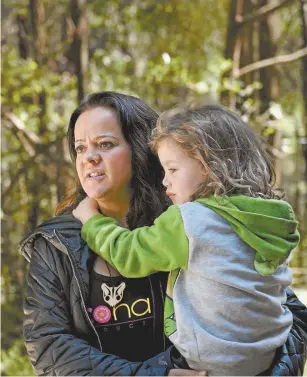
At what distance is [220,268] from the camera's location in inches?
57.8

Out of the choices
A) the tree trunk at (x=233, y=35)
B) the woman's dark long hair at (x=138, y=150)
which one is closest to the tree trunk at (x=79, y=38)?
the tree trunk at (x=233, y=35)

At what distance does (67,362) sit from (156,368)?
203mm

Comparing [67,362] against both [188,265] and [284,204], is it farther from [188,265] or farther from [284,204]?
[284,204]

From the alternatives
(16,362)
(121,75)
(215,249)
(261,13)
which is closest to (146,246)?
(215,249)

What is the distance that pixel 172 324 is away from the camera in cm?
154

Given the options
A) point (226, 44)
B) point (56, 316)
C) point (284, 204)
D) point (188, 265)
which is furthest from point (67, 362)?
point (226, 44)

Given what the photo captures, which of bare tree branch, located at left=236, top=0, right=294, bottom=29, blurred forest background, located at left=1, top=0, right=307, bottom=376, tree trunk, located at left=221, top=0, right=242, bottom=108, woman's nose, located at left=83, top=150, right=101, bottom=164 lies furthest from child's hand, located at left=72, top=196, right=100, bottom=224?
bare tree branch, located at left=236, top=0, right=294, bottom=29

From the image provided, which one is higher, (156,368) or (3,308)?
(156,368)

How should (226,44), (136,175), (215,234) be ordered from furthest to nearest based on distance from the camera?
(226,44), (136,175), (215,234)

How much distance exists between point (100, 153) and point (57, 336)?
0.45 meters

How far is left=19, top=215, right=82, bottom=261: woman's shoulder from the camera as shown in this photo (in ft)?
5.32

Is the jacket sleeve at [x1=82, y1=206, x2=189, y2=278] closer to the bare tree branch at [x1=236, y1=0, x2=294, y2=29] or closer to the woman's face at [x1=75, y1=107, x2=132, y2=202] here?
the woman's face at [x1=75, y1=107, x2=132, y2=202]

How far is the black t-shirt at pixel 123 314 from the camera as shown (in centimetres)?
161

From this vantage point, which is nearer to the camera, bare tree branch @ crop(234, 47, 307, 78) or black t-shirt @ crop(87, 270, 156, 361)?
black t-shirt @ crop(87, 270, 156, 361)
